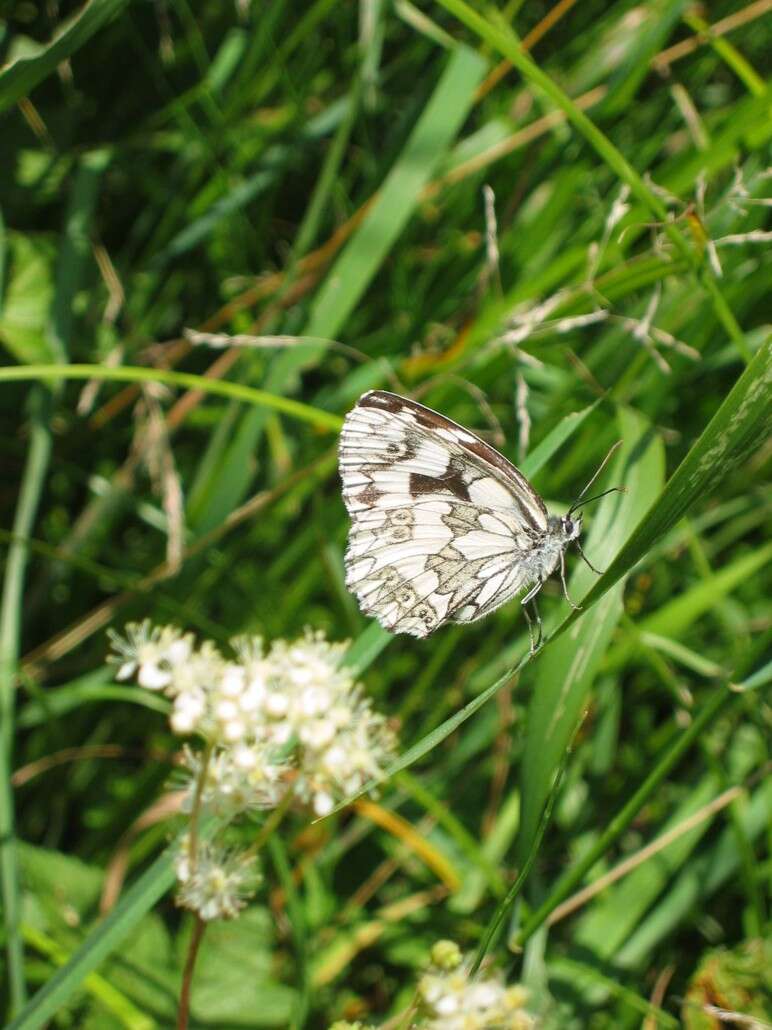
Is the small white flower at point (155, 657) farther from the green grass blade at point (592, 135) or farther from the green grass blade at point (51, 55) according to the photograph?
the green grass blade at point (592, 135)

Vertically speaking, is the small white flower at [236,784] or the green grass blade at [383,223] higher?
the green grass blade at [383,223]

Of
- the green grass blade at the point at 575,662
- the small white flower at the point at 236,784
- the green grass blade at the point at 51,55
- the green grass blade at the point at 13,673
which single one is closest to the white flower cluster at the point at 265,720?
the small white flower at the point at 236,784

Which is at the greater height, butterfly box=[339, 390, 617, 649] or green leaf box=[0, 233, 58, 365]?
green leaf box=[0, 233, 58, 365]

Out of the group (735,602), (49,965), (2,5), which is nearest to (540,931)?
(49,965)

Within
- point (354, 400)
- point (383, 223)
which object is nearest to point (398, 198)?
point (383, 223)

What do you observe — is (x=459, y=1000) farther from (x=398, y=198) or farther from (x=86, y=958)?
(x=398, y=198)

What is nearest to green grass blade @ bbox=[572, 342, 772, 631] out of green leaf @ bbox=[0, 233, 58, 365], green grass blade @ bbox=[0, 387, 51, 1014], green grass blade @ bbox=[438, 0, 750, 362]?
green grass blade @ bbox=[438, 0, 750, 362]

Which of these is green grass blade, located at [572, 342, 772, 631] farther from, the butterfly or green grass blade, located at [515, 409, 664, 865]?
the butterfly
